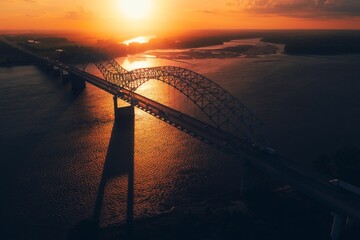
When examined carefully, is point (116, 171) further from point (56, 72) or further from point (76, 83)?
point (56, 72)

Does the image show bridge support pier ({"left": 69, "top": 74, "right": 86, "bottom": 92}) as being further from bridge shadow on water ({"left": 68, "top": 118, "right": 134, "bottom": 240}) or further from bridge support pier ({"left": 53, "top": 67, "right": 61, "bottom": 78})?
bridge shadow on water ({"left": 68, "top": 118, "right": 134, "bottom": 240})

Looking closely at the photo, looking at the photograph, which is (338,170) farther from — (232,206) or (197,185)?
(197,185)

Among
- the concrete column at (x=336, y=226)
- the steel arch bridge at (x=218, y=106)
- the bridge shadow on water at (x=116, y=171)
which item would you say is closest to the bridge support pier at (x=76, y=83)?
the steel arch bridge at (x=218, y=106)

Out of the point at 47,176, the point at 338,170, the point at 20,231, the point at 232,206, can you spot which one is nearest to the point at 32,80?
the point at 47,176

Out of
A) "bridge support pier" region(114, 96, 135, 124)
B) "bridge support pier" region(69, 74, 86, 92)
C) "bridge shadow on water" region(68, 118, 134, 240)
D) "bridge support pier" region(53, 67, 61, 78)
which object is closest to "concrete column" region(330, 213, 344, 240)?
"bridge shadow on water" region(68, 118, 134, 240)

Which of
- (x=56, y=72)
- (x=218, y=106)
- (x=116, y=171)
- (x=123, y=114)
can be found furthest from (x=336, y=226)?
(x=56, y=72)

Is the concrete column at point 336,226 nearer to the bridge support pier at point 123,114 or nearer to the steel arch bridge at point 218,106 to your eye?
the steel arch bridge at point 218,106

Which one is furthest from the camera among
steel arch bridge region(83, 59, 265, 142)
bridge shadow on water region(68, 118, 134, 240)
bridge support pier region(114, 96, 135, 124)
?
bridge support pier region(114, 96, 135, 124)
